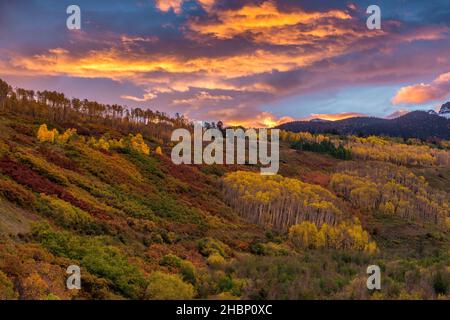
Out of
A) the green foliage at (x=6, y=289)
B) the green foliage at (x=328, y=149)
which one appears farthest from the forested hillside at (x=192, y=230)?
the green foliage at (x=328, y=149)

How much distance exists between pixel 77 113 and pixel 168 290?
5811 inches

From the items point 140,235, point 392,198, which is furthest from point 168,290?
point 392,198

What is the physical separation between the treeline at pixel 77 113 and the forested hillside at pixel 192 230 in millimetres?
24382

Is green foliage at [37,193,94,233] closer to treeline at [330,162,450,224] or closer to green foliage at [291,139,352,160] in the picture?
treeline at [330,162,450,224]

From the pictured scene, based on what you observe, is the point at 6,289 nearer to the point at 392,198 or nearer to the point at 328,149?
the point at 392,198

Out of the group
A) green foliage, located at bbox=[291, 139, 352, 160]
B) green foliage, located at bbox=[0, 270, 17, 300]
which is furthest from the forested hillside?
green foliage, located at bbox=[291, 139, 352, 160]

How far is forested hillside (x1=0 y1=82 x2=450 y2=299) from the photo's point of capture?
20.0 metres

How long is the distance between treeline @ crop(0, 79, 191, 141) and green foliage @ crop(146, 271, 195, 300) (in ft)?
279

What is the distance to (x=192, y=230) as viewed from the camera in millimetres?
43531

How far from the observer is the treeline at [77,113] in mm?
122125

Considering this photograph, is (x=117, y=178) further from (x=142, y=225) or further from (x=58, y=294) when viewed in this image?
(x=58, y=294)

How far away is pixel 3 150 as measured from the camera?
45.4 m

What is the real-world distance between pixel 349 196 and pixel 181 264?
78.2 m
